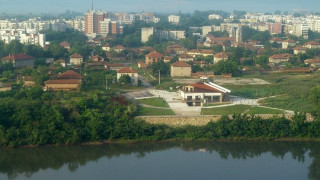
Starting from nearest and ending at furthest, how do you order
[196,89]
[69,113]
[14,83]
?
[69,113], [196,89], [14,83]

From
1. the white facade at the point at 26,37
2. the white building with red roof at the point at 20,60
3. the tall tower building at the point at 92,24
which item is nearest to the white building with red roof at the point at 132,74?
the white building with red roof at the point at 20,60

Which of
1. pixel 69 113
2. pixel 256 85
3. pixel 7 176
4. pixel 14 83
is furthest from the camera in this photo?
pixel 256 85

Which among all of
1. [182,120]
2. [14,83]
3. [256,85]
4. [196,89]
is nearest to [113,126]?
[182,120]

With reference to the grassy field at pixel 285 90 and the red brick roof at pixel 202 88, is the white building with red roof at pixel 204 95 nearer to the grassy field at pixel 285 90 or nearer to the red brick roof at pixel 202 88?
the red brick roof at pixel 202 88

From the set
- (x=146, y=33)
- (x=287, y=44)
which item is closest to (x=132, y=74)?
(x=287, y=44)

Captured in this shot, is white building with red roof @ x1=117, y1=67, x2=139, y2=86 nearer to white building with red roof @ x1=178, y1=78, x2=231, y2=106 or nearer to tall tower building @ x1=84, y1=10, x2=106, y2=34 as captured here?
white building with red roof @ x1=178, y1=78, x2=231, y2=106

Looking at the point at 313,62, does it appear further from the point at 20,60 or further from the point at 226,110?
the point at 20,60

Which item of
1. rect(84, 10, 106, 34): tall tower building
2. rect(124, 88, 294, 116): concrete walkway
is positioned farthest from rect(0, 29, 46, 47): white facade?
rect(124, 88, 294, 116): concrete walkway

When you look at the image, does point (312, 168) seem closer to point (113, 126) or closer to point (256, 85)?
point (113, 126)
